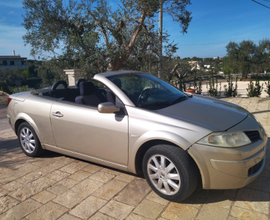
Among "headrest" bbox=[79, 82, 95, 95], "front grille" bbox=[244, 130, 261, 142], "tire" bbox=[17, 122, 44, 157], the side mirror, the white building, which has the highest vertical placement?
the white building

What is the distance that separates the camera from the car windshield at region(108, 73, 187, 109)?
3.17 metres

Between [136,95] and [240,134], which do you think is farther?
[136,95]

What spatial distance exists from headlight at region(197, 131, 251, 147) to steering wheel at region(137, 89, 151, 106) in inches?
40.7

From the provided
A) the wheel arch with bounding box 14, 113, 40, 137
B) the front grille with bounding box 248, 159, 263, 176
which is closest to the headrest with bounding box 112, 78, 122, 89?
the wheel arch with bounding box 14, 113, 40, 137

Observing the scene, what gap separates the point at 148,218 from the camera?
Result: 244cm

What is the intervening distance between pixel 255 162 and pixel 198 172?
63 cm

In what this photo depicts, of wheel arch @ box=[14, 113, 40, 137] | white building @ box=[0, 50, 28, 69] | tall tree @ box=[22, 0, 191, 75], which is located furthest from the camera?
white building @ box=[0, 50, 28, 69]

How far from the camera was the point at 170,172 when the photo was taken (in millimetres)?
2648

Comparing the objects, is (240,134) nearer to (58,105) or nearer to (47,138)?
(58,105)

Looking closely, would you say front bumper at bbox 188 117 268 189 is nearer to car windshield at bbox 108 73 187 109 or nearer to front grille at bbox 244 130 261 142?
front grille at bbox 244 130 261 142

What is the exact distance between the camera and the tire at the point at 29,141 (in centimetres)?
407

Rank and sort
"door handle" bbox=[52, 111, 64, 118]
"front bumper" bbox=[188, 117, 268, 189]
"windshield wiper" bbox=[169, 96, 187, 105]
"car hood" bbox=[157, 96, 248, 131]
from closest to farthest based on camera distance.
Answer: "front bumper" bbox=[188, 117, 268, 189] < "car hood" bbox=[157, 96, 248, 131] < "windshield wiper" bbox=[169, 96, 187, 105] < "door handle" bbox=[52, 111, 64, 118]

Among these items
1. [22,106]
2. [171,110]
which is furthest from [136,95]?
[22,106]

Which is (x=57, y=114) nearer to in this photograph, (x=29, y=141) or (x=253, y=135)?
(x=29, y=141)
